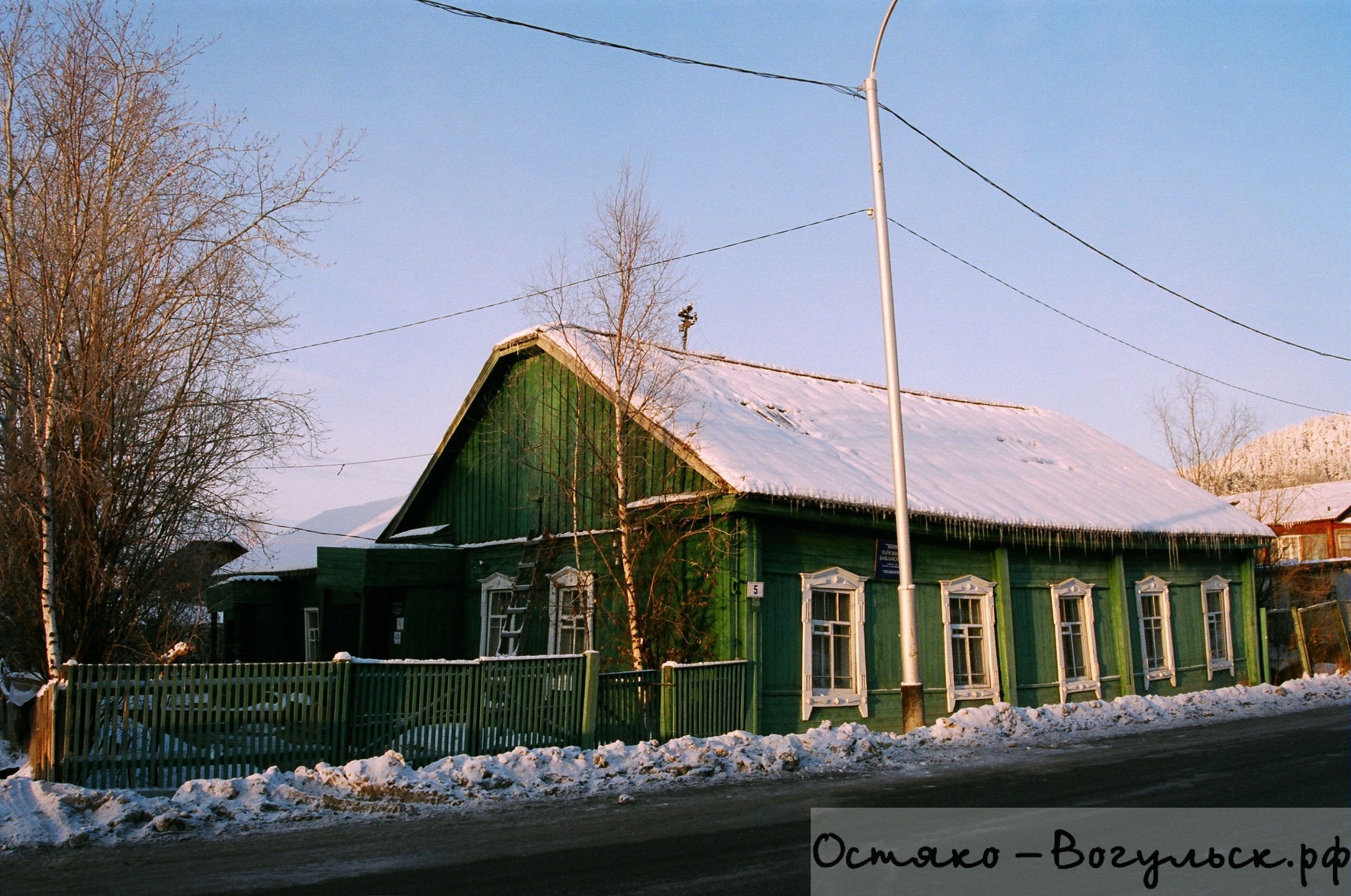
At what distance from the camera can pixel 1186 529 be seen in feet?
66.4

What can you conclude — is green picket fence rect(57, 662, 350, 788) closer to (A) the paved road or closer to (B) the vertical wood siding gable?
(A) the paved road

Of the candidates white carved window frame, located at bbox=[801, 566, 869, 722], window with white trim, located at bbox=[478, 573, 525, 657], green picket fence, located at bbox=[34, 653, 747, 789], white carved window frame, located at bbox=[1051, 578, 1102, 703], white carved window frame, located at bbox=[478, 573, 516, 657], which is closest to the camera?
green picket fence, located at bbox=[34, 653, 747, 789]

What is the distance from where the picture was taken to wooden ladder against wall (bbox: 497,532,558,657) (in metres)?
16.9

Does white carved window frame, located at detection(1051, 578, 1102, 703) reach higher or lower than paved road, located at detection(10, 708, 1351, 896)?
higher

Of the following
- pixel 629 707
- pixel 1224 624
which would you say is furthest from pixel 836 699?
pixel 1224 624

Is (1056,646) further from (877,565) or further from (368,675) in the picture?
(368,675)

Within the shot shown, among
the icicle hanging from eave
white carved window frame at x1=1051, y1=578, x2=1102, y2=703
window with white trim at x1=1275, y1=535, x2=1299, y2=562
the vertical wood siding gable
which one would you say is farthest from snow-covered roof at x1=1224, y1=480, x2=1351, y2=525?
the vertical wood siding gable

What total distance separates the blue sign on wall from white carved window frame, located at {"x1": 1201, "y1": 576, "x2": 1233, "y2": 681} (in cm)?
970

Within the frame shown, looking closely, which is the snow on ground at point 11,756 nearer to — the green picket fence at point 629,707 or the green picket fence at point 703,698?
the green picket fence at point 629,707

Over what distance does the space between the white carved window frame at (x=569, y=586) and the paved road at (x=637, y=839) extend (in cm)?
627

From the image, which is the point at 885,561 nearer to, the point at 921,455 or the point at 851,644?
the point at 851,644

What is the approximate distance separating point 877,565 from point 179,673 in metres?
9.79

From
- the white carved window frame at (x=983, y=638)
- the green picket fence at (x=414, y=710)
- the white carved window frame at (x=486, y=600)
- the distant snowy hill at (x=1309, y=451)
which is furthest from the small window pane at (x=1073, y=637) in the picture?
the distant snowy hill at (x=1309, y=451)

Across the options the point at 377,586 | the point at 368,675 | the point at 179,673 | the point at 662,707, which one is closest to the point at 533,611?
the point at 377,586
